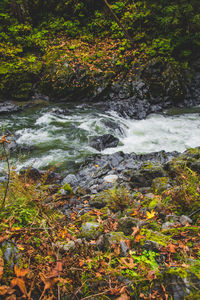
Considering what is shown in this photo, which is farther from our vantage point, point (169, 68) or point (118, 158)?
point (169, 68)

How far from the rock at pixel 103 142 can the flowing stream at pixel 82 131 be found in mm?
205

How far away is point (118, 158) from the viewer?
20.3 feet

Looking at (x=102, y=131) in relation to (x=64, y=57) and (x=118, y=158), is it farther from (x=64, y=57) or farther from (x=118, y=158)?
(x=64, y=57)

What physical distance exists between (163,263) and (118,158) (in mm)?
4627

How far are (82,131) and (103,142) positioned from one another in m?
1.51

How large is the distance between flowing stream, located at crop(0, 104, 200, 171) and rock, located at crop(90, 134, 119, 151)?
0.67 ft

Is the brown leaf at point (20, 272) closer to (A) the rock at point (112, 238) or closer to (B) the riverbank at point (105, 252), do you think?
(B) the riverbank at point (105, 252)

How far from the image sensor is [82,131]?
332 inches

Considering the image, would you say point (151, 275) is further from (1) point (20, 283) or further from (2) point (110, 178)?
(2) point (110, 178)

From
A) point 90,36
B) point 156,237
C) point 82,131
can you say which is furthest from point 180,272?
point 90,36

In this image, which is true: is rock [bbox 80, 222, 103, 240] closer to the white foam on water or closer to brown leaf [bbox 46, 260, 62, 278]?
brown leaf [bbox 46, 260, 62, 278]

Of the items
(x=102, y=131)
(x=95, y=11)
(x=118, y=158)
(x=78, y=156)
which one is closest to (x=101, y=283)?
(x=118, y=158)

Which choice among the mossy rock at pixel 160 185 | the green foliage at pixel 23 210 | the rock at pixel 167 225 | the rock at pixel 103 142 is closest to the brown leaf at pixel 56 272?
the green foliage at pixel 23 210

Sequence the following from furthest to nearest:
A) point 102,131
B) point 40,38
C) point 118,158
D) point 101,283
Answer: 1. point 40,38
2. point 102,131
3. point 118,158
4. point 101,283
